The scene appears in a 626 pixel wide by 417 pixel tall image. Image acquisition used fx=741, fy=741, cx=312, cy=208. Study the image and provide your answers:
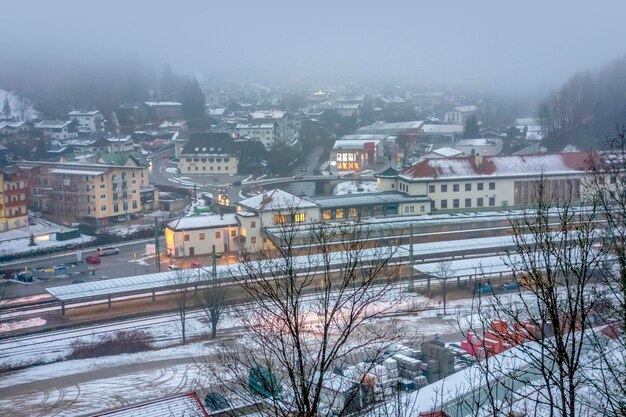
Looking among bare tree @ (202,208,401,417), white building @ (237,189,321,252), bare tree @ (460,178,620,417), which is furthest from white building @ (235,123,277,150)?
bare tree @ (460,178,620,417)

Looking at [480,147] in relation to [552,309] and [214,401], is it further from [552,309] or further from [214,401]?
[552,309]

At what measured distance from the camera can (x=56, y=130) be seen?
18.2m

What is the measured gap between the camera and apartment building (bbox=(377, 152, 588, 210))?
949 centimetres

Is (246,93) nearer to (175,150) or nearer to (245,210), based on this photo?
(175,150)

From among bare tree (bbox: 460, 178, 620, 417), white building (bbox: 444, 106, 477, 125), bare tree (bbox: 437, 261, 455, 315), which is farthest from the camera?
white building (bbox: 444, 106, 477, 125)

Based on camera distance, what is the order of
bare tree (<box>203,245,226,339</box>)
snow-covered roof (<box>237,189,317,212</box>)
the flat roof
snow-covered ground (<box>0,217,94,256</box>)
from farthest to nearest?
the flat roof
snow-covered ground (<box>0,217,94,256</box>)
snow-covered roof (<box>237,189,317,212</box>)
bare tree (<box>203,245,226,339</box>)

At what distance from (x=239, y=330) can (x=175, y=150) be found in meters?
11.4

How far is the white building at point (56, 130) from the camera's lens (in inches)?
714

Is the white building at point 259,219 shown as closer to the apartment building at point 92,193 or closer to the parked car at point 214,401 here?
the apartment building at point 92,193

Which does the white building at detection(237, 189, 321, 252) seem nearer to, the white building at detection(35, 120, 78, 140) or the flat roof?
the flat roof

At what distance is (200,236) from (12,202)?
124 inches

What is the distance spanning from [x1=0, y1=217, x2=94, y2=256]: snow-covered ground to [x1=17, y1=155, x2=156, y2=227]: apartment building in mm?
380

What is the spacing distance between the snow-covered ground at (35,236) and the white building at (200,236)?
61.2 inches

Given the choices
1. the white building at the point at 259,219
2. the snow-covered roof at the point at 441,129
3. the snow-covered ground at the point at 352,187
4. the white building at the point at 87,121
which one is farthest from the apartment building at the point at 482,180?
the white building at the point at 87,121
